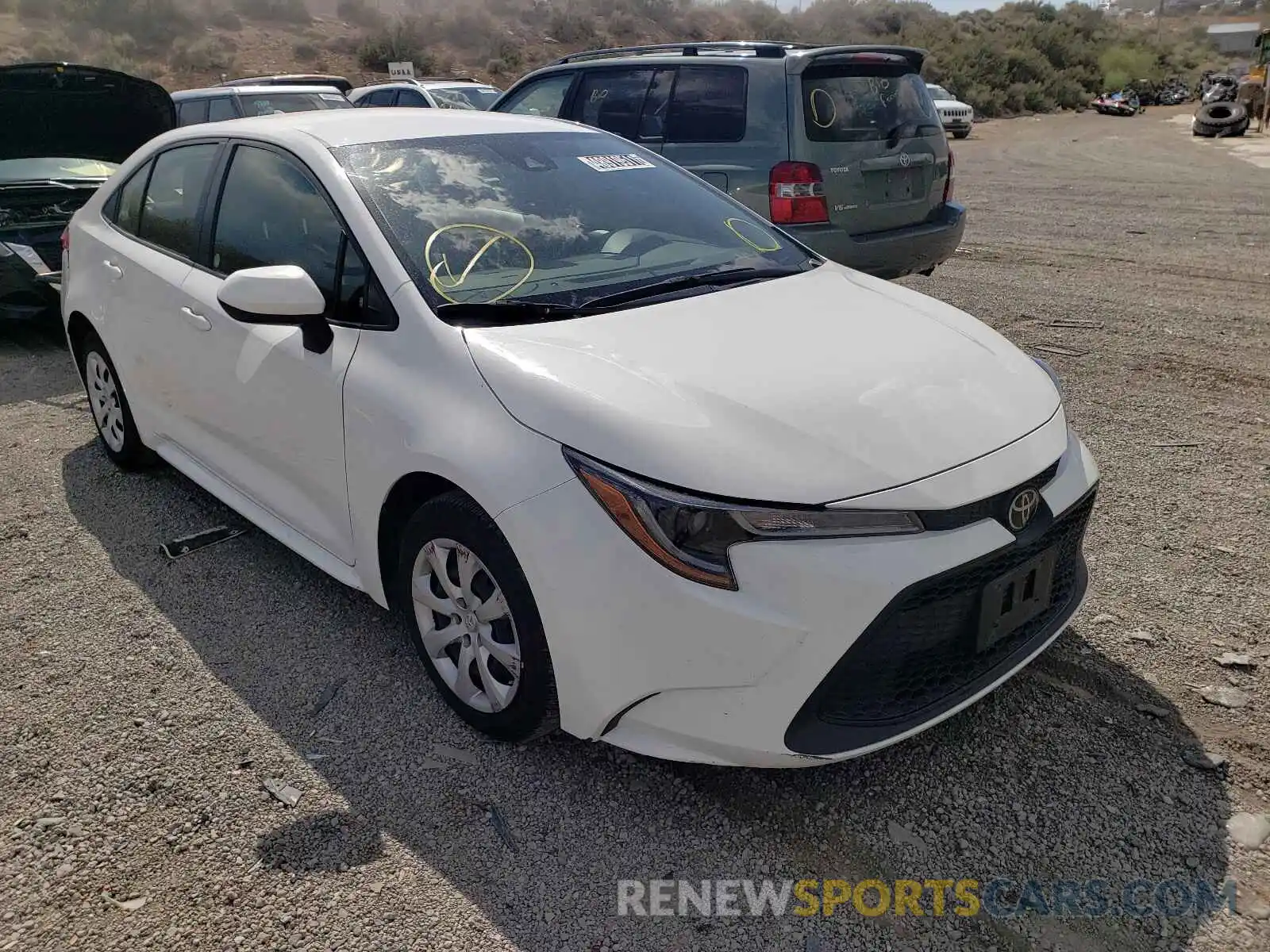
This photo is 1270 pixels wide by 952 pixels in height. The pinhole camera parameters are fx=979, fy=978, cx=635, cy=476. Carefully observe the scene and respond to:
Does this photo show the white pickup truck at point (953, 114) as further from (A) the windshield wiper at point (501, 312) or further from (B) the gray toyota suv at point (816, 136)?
(A) the windshield wiper at point (501, 312)

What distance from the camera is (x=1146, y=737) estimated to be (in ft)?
8.99

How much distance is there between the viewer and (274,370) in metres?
3.13

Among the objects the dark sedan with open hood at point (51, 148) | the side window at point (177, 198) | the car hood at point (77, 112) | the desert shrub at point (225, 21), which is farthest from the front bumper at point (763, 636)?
the desert shrub at point (225, 21)

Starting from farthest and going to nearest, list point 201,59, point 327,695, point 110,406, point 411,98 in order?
1. point 201,59
2. point 411,98
3. point 110,406
4. point 327,695

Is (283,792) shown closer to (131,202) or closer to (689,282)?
(689,282)

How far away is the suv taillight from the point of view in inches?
231

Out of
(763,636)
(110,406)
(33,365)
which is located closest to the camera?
(763,636)

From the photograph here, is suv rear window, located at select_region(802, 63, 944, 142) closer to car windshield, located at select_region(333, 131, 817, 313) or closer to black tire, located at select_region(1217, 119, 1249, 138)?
car windshield, located at select_region(333, 131, 817, 313)

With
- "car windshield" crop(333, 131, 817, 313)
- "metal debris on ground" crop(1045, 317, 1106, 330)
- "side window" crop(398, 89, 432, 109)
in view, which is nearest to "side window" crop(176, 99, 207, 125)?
"side window" crop(398, 89, 432, 109)

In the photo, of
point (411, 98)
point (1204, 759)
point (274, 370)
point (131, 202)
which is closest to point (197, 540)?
point (274, 370)

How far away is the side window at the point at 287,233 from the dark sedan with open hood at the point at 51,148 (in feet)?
11.2

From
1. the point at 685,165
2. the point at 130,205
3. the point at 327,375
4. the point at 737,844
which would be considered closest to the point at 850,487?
the point at 737,844

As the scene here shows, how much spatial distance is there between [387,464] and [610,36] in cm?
4420
